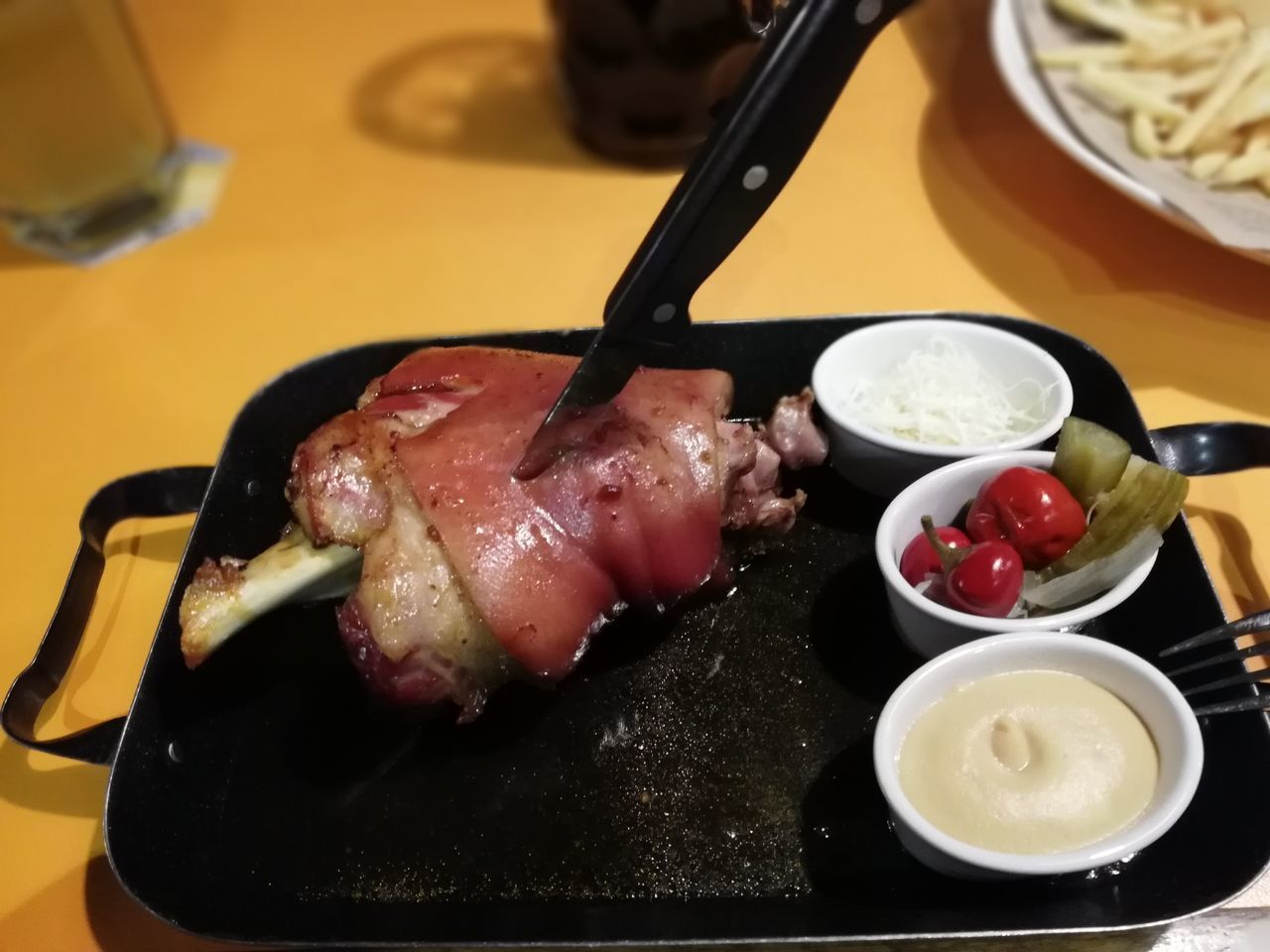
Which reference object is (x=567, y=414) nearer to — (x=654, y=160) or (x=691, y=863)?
(x=691, y=863)

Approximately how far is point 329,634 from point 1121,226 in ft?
6.49

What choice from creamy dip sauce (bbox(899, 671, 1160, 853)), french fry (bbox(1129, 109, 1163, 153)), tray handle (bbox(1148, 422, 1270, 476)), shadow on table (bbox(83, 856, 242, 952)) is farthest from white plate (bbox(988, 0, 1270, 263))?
shadow on table (bbox(83, 856, 242, 952))

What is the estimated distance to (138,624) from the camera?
1737 mm

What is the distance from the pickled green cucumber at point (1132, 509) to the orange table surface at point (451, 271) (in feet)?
1.30

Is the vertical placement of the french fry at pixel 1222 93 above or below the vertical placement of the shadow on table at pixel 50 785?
above

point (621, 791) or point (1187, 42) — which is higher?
Result: point (1187, 42)

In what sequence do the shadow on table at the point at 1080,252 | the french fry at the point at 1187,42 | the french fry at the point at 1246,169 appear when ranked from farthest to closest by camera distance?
1. the french fry at the point at 1187,42
2. the shadow on table at the point at 1080,252
3. the french fry at the point at 1246,169

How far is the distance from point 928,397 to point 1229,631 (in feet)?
1.90

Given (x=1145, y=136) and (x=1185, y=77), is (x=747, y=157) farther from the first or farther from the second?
(x=1185, y=77)

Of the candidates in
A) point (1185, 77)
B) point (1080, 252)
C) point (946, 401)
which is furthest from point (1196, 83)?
point (946, 401)

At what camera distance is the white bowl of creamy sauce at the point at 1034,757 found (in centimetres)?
113

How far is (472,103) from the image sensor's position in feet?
9.62

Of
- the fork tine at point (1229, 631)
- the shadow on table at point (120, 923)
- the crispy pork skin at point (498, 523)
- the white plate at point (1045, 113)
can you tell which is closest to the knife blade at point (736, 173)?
the crispy pork skin at point (498, 523)

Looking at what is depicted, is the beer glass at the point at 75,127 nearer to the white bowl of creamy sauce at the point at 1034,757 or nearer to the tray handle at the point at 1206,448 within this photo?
the white bowl of creamy sauce at the point at 1034,757
